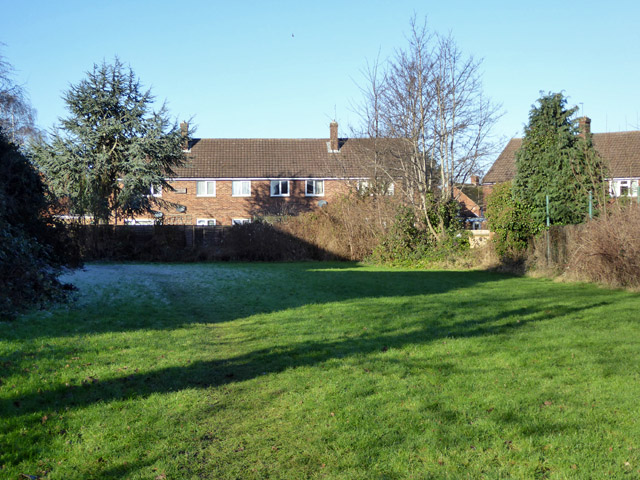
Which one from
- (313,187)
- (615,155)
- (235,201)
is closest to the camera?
(615,155)

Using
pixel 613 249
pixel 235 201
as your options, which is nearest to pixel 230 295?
pixel 613 249

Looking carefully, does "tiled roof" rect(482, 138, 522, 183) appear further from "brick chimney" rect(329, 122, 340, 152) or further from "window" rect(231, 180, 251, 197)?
"window" rect(231, 180, 251, 197)

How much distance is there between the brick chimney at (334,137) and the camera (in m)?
49.2

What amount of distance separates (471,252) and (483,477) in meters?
21.3

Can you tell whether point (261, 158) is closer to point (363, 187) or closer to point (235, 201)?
point (235, 201)

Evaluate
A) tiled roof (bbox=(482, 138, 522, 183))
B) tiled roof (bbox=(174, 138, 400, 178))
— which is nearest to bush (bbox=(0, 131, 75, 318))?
tiled roof (bbox=(174, 138, 400, 178))

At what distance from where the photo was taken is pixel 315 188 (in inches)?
1861

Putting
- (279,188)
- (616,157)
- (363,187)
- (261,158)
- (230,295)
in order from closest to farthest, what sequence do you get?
(230,295) → (363,187) → (616,157) → (279,188) → (261,158)

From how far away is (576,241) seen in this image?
17.5 m

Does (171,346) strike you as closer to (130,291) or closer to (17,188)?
(130,291)

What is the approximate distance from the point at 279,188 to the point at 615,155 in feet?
79.2

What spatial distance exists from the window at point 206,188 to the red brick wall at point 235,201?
24cm

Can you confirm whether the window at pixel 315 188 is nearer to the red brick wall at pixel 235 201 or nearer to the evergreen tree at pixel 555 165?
the red brick wall at pixel 235 201

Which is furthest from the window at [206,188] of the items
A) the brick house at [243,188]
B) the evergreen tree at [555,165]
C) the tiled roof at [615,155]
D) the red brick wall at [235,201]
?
the evergreen tree at [555,165]
